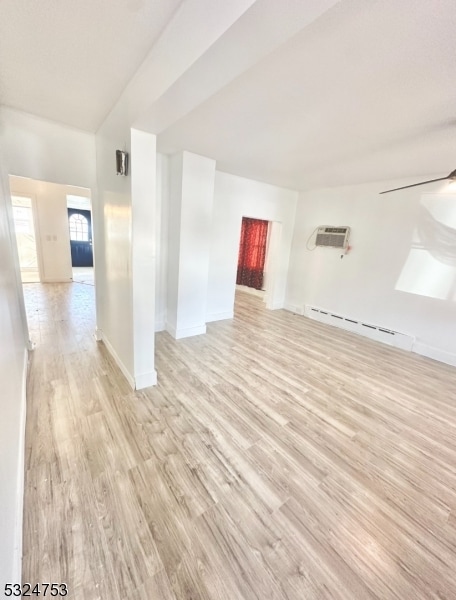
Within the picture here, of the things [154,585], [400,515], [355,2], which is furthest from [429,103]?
[154,585]

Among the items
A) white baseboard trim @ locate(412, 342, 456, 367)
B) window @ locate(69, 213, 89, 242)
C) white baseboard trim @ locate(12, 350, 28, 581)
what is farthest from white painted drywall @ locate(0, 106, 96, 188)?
window @ locate(69, 213, 89, 242)

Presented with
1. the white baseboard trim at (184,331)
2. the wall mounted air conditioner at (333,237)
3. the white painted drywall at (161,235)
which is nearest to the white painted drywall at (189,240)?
the white baseboard trim at (184,331)

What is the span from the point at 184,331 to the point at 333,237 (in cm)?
329

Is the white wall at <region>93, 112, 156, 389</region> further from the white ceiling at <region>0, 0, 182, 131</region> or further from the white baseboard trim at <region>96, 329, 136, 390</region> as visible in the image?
the white ceiling at <region>0, 0, 182, 131</region>

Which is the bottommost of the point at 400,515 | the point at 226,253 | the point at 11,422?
the point at 400,515

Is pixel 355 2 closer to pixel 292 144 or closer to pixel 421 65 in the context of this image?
pixel 421 65

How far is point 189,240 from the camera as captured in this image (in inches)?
139

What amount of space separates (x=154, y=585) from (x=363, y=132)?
3.44 meters

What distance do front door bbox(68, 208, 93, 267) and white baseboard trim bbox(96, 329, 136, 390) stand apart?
22.6 feet

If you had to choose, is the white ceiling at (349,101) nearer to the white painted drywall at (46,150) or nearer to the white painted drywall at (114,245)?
the white painted drywall at (114,245)

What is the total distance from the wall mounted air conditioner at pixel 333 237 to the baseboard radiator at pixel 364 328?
1.30m

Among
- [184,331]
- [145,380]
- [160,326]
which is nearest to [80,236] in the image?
[160,326]

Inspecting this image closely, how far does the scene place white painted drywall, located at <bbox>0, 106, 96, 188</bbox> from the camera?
2367mm

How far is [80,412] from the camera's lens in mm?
2074
